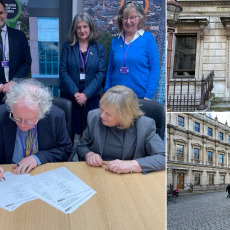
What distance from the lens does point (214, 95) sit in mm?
4543

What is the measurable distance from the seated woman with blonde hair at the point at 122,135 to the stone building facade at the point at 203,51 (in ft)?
9.30

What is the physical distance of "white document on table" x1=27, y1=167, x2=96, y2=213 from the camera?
3.00ft

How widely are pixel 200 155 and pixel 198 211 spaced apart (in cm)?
8

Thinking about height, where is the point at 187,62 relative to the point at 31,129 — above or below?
above

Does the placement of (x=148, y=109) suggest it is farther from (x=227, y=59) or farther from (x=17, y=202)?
(x=227, y=59)

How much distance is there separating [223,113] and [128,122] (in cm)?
85

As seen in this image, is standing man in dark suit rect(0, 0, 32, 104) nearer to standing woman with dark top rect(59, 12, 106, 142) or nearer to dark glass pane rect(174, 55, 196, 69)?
standing woman with dark top rect(59, 12, 106, 142)

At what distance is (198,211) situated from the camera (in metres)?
0.44

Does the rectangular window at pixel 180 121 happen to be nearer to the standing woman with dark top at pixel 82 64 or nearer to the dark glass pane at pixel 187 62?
the standing woman with dark top at pixel 82 64

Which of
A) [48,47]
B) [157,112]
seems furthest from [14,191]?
[48,47]

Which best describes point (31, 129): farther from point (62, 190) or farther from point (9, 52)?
point (9, 52)

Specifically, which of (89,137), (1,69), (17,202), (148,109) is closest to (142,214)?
(17,202)

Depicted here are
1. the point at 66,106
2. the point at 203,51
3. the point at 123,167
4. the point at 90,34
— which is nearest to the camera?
the point at 123,167

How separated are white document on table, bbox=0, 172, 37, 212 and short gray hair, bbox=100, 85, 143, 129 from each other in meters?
0.42
